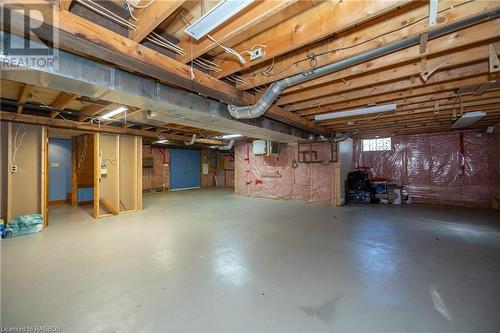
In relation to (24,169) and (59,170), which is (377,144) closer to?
(24,169)

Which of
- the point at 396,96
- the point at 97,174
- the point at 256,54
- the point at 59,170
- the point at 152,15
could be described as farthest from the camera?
the point at 59,170

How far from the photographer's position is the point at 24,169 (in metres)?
4.05

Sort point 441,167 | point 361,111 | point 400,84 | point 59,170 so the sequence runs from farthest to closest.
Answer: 1. point 59,170
2. point 441,167
3. point 361,111
4. point 400,84

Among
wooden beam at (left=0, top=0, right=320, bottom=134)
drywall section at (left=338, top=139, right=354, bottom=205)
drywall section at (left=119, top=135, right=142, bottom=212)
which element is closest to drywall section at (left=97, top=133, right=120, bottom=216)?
drywall section at (left=119, top=135, right=142, bottom=212)

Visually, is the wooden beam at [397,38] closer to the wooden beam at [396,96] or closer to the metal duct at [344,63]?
the metal duct at [344,63]

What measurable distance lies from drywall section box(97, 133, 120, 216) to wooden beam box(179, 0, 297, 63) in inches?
157

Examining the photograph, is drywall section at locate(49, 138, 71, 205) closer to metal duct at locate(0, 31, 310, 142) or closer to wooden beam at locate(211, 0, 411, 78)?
metal duct at locate(0, 31, 310, 142)

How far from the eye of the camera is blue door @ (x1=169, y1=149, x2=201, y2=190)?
9885 millimetres

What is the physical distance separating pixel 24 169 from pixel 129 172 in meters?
1.81

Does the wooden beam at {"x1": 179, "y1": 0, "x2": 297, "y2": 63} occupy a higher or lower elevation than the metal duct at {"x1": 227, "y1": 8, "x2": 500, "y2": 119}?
higher

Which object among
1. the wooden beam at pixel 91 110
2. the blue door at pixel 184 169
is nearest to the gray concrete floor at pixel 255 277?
the wooden beam at pixel 91 110

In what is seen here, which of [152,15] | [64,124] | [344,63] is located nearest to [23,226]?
[64,124]

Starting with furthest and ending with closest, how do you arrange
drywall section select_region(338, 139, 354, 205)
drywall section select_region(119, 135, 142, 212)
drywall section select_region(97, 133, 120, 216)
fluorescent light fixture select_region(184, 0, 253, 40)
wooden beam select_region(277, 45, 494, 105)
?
drywall section select_region(338, 139, 354, 205) → drywall section select_region(119, 135, 142, 212) → drywall section select_region(97, 133, 120, 216) → wooden beam select_region(277, 45, 494, 105) → fluorescent light fixture select_region(184, 0, 253, 40)

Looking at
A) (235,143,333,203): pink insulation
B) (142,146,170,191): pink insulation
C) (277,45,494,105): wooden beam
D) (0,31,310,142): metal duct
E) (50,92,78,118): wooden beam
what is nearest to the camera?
(0,31,310,142): metal duct
